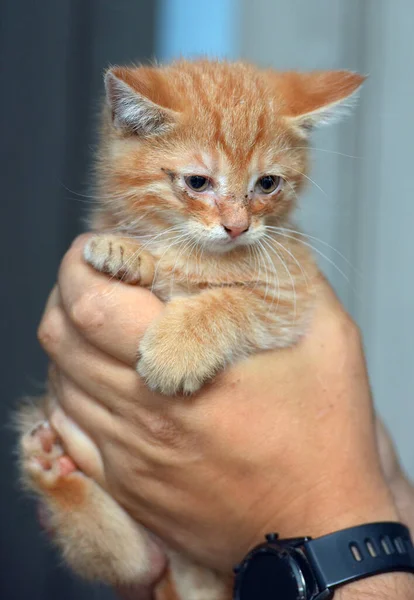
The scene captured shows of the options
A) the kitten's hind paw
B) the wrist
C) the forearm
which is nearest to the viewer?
the forearm

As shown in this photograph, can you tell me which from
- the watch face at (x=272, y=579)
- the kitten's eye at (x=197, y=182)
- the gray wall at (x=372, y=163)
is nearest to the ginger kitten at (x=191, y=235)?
the kitten's eye at (x=197, y=182)

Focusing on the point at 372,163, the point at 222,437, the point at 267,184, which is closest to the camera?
the point at 222,437

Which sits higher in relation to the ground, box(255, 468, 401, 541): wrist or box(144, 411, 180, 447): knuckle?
box(144, 411, 180, 447): knuckle

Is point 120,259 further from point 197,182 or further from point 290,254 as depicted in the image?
point 290,254

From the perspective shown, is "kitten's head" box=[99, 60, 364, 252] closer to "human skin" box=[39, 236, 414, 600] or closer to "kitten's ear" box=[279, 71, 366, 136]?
"kitten's ear" box=[279, 71, 366, 136]

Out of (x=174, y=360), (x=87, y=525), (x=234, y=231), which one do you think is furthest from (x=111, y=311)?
(x=87, y=525)

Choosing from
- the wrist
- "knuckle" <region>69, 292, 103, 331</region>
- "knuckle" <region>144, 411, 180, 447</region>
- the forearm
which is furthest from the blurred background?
the forearm
